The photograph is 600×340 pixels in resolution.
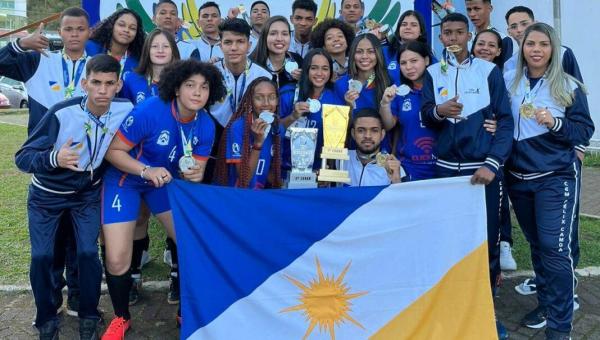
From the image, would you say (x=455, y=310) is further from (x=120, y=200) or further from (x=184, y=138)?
(x=120, y=200)

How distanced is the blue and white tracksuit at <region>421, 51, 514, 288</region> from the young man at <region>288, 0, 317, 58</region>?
2.08 meters

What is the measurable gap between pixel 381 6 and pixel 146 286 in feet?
16.2

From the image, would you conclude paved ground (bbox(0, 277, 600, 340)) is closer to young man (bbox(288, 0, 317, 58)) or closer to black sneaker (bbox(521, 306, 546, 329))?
black sneaker (bbox(521, 306, 546, 329))

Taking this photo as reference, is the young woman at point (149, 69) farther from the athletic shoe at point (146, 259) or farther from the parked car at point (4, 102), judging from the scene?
the parked car at point (4, 102)

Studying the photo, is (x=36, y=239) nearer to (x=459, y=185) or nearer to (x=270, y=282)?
(x=270, y=282)

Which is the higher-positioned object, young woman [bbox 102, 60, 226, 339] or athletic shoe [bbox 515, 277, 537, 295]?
young woman [bbox 102, 60, 226, 339]

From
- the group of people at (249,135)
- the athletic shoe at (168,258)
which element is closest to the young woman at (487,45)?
the group of people at (249,135)

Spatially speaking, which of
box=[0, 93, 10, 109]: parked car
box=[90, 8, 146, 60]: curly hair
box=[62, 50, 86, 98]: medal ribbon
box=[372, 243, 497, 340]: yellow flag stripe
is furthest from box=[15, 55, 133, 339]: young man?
box=[0, 93, 10, 109]: parked car

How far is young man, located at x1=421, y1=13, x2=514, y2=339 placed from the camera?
4.00m

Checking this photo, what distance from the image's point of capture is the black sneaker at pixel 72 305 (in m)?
4.51

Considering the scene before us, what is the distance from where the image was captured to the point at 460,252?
146 inches

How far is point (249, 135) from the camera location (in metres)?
4.24

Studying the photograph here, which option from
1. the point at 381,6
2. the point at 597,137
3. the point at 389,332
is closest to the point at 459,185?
the point at 389,332

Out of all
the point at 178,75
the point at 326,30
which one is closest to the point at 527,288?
the point at 326,30
